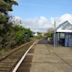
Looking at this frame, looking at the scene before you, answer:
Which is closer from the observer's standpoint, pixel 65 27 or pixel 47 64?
pixel 47 64

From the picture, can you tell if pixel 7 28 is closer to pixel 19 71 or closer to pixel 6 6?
pixel 6 6

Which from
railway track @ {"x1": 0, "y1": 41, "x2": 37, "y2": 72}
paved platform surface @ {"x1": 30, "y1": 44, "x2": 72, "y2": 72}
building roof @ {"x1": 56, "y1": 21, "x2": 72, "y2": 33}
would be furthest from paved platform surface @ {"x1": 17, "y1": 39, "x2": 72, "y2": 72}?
building roof @ {"x1": 56, "y1": 21, "x2": 72, "y2": 33}

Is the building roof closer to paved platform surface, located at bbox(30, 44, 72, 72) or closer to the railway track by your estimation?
paved platform surface, located at bbox(30, 44, 72, 72)

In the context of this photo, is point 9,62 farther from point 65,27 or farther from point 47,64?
point 65,27

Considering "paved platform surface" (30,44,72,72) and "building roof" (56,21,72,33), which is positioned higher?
"building roof" (56,21,72,33)

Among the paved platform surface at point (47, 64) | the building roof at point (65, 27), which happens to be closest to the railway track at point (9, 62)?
the paved platform surface at point (47, 64)

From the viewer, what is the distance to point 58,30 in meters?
52.4

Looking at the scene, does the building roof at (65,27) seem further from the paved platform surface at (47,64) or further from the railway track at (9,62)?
the paved platform surface at (47,64)

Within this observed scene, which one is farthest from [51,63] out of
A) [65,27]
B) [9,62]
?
[65,27]

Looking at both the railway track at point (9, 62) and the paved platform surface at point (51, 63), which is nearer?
the paved platform surface at point (51, 63)

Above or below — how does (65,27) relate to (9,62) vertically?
above

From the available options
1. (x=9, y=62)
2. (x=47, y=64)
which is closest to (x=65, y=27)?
(x=9, y=62)

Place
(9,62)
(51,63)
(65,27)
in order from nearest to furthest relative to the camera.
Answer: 1. (51,63)
2. (9,62)
3. (65,27)

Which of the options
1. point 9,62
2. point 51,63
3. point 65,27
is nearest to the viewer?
point 51,63
